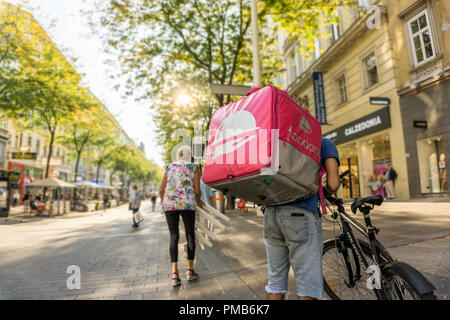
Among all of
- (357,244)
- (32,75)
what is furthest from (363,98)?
(32,75)

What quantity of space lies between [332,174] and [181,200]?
231cm

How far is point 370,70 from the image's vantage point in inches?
551

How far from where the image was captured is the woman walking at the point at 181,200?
3.76m

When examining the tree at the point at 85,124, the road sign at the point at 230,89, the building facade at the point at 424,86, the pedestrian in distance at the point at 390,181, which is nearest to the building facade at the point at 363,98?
the pedestrian in distance at the point at 390,181

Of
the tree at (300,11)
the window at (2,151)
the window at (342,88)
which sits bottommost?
the window at (2,151)

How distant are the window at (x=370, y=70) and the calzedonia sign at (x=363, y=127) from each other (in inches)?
66.5

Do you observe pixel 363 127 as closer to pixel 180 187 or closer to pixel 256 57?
pixel 256 57

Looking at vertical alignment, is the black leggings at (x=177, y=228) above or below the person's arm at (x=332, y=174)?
below

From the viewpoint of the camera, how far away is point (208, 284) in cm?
348

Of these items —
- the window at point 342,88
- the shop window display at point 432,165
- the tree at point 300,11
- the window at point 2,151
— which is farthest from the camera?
the window at point 2,151

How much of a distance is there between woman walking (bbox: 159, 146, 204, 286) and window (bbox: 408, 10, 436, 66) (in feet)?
36.4

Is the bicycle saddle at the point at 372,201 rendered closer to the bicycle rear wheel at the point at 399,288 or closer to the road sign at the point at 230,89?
the bicycle rear wheel at the point at 399,288
